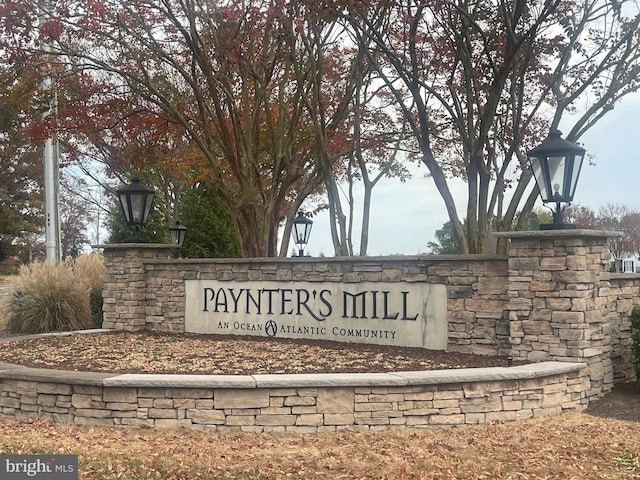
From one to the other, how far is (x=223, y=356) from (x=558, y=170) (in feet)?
14.1

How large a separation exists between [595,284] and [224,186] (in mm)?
6561

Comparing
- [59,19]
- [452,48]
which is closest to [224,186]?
[59,19]

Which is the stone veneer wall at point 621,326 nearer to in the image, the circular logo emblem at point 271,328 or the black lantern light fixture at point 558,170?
the black lantern light fixture at point 558,170

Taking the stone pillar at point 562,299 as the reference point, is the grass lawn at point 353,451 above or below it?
below

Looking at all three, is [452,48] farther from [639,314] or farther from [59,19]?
[59,19]

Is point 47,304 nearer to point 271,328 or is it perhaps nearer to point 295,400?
point 271,328

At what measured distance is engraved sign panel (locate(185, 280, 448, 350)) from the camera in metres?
7.60

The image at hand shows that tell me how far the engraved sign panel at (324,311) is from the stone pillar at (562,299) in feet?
3.28

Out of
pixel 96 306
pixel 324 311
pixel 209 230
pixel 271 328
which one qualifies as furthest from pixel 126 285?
pixel 209 230

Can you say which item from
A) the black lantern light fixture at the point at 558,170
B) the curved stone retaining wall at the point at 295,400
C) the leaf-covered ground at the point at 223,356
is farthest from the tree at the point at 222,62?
the curved stone retaining wall at the point at 295,400

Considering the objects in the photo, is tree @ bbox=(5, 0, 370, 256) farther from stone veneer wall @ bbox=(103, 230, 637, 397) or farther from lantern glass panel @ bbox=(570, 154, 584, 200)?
lantern glass panel @ bbox=(570, 154, 584, 200)

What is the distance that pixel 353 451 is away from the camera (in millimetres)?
4785

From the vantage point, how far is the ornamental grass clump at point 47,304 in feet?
36.9

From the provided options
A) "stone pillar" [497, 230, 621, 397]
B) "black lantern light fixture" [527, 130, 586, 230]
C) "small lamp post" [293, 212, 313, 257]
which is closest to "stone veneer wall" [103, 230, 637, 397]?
"stone pillar" [497, 230, 621, 397]
